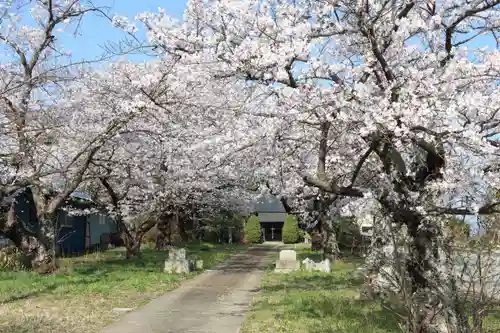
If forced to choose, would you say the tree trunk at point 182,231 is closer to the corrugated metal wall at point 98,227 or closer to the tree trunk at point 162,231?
the corrugated metal wall at point 98,227

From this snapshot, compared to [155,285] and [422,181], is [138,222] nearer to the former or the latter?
[155,285]

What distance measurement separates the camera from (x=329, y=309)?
10766 millimetres

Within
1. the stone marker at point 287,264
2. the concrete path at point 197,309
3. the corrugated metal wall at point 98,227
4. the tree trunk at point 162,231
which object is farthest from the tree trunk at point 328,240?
the corrugated metal wall at point 98,227

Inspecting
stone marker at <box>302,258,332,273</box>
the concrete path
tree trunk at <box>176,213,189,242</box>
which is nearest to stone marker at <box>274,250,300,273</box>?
stone marker at <box>302,258,332,273</box>

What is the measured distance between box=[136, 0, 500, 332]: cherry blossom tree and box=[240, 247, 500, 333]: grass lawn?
4.78 feet

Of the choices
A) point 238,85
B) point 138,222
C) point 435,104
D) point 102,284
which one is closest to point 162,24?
point 238,85

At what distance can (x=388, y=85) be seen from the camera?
7648 mm

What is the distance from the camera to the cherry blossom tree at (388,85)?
729 centimetres

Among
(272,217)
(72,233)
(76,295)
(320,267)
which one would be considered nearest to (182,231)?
(72,233)

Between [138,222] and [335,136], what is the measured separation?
16883 millimetres

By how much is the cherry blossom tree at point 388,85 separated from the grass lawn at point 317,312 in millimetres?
1458

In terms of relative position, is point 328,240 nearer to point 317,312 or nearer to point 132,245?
point 132,245

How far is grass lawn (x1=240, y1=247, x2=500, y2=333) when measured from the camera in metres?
9.17

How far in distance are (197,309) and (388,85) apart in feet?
20.8
